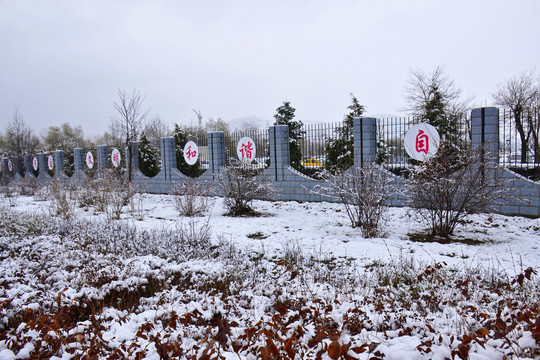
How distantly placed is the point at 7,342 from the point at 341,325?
9.11 ft

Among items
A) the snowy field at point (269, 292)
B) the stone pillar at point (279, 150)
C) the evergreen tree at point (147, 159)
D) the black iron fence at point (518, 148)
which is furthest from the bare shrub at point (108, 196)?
the black iron fence at point (518, 148)

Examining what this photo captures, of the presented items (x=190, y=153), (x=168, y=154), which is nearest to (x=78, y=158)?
(x=168, y=154)

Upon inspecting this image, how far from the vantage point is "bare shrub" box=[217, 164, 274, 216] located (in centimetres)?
1046

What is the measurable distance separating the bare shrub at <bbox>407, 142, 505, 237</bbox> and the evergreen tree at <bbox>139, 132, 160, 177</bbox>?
17.9 m

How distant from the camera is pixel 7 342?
2.83m

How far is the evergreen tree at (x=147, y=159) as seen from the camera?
21.5m

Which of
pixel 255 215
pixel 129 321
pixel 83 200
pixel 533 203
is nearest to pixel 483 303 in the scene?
pixel 129 321

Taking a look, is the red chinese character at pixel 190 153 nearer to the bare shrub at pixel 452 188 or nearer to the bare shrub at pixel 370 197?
the bare shrub at pixel 370 197

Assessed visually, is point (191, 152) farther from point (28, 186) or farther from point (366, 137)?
point (28, 186)

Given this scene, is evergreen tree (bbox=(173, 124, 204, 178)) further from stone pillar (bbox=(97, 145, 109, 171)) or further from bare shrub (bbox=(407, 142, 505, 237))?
bare shrub (bbox=(407, 142, 505, 237))

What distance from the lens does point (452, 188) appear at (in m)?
6.94

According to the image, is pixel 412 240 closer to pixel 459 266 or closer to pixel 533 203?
pixel 459 266

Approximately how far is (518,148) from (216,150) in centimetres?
1115

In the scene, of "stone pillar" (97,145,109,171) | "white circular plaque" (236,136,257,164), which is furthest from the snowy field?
"stone pillar" (97,145,109,171)
